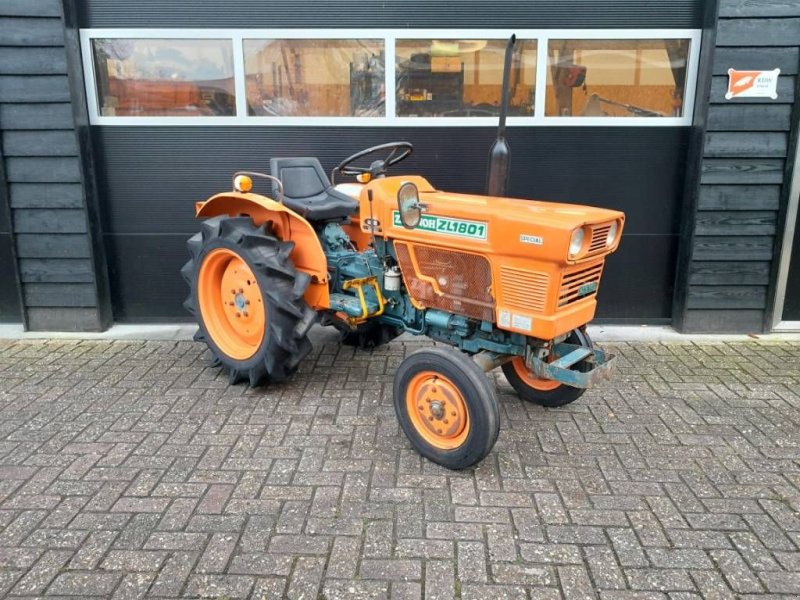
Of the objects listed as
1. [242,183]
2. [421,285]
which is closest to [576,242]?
[421,285]

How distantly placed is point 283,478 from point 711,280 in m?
3.70

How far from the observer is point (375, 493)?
2.58m

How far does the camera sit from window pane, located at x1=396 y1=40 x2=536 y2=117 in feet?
15.1

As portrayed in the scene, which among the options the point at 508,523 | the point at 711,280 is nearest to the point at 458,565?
the point at 508,523

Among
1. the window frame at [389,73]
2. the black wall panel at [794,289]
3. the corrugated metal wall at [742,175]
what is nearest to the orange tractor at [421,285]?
the window frame at [389,73]

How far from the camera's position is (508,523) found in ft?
7.83

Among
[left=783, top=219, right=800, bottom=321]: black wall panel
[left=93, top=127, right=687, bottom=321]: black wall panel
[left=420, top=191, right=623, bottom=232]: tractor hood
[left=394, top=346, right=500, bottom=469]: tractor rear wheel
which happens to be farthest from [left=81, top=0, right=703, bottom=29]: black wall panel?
[left=394, top=346, right=500, bottom=469]: tractor rear wheel

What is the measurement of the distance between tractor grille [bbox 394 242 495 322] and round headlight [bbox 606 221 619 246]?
0.58 m

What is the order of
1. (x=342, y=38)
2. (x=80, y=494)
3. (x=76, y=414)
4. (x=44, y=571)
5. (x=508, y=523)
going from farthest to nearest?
(x=342, y=38), (x=76, y=414), (x=80, y=494), (x=508, y=523), (x=44, y=571)

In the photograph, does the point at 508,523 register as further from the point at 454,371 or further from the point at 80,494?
the point at 80,494

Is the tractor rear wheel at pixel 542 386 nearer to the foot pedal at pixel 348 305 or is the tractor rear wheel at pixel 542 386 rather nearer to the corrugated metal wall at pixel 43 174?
the foot pedal at pixel 348 305

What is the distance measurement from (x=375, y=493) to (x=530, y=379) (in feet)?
4.18

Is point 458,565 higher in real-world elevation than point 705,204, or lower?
lower

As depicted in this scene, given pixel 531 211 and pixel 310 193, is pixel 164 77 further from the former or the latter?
pixel 531 211
